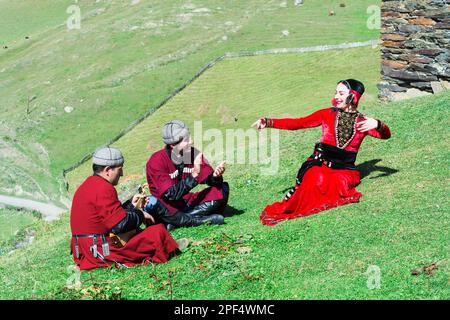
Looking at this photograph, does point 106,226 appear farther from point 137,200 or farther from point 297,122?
point 297,122

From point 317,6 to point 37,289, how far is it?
33.3 metres

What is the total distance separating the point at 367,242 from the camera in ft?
33.3

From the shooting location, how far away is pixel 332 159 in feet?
41.5

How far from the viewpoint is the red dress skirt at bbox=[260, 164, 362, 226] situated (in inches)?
478

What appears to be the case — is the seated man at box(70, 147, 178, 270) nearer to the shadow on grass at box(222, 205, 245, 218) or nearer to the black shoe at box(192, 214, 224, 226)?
the black shoe at box(192, 214, 224, 226)

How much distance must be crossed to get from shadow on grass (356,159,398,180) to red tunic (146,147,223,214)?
3.30 metres

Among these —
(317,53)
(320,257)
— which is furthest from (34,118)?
(320,257)

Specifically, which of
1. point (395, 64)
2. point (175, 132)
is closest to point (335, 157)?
point (175, 132)

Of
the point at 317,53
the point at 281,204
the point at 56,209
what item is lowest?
the point at 56,209

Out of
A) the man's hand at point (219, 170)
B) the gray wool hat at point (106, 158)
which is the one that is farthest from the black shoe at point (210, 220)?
the gray wool hat at point (106, 158)

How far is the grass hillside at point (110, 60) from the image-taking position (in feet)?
100

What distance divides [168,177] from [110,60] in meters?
27.2

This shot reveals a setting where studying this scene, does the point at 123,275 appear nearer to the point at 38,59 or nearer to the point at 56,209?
the point at 56,209

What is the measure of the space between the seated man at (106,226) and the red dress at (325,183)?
94.3 inches
